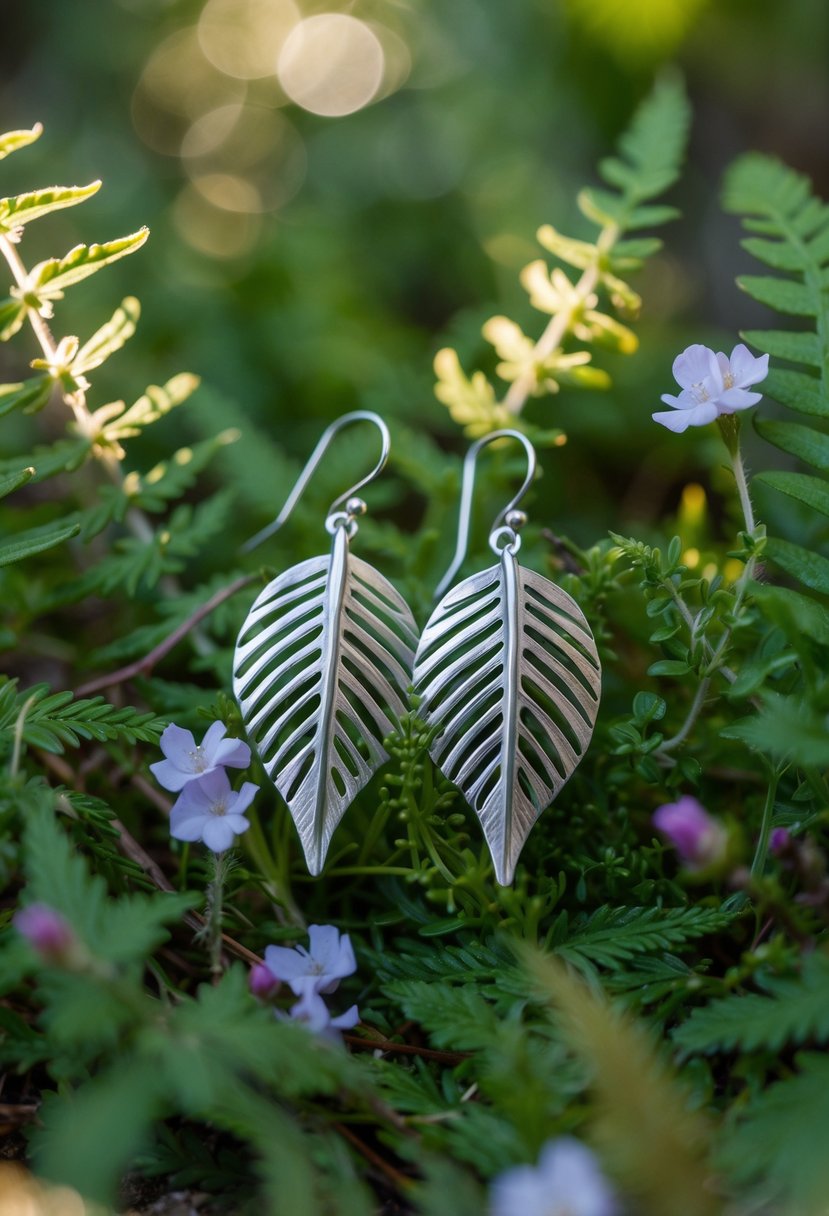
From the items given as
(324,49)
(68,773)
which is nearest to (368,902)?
(68,773)

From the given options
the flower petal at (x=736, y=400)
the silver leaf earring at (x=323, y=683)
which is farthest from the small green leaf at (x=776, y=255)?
the silver leaf earring at (x=323, y=683)

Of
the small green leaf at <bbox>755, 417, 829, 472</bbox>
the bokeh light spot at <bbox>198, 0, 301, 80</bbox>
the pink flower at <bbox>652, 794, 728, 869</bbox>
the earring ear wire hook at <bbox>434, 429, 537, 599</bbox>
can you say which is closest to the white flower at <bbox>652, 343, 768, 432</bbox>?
the small green leaf at <bbox>755, 417, 829, 472</bbox>

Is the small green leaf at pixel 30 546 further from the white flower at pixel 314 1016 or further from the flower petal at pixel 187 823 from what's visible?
the white flower at pixel 314 1016

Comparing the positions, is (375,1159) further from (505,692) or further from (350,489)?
(350,489)

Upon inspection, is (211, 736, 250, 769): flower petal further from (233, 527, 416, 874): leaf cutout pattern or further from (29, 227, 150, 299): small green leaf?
(29, 227, 150, 299): small green leaf

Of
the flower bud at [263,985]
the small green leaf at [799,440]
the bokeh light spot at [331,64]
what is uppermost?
the bokeh light spot at [331,64]
